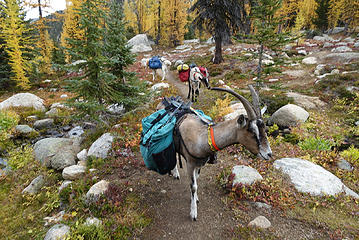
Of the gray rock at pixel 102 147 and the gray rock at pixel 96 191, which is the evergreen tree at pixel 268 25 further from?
the gray rock at pixel 96 191

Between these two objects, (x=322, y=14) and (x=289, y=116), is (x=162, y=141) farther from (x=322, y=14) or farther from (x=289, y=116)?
(x=322, y=14)

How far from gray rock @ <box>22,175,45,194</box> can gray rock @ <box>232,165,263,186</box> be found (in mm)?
7065

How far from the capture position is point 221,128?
11.3 feet

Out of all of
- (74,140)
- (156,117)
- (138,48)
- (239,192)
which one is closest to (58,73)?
(138,48)

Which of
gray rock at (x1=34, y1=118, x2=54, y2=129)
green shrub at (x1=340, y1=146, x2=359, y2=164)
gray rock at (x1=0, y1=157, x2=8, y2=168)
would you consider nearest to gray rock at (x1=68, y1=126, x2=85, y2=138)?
gray rock at (x1=34, y1=118, x2=54, y2=129)

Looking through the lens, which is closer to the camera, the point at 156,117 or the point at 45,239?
the point at 45,239

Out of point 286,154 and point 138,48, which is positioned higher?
point 138,48

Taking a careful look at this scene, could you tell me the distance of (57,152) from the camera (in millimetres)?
8031

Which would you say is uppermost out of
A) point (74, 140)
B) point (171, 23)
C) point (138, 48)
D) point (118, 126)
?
point (171, 23)

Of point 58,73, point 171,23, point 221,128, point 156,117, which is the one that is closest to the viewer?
point 221,128

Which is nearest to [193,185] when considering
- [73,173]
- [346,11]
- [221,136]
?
[221,136]

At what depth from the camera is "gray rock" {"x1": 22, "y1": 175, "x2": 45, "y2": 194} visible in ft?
21.4

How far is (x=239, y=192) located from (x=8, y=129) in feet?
46.3

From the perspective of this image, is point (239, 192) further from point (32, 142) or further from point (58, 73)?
point (58, 73)
